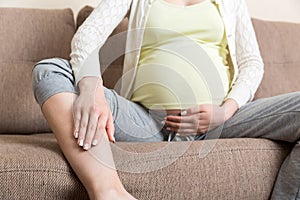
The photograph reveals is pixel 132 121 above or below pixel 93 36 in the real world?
below

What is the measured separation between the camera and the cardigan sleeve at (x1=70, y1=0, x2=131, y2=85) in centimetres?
127

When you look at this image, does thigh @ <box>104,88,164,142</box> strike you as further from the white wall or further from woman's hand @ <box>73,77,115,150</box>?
the white wall

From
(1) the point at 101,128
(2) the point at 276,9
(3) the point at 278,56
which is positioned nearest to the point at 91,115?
(1) the point at 101,128

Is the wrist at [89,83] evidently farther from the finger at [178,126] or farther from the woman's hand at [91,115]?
the finger at [178,126]

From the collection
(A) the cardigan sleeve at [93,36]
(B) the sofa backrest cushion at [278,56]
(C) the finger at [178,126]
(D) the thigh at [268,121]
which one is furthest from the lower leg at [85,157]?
(B) the sofa backrest cushion at [278,56]

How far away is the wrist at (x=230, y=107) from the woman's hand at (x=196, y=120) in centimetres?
2

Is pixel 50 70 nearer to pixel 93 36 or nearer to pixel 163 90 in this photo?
pixel 93 36

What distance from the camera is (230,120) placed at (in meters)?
1.37

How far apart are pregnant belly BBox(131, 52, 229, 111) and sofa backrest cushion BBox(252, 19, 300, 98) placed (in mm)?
473

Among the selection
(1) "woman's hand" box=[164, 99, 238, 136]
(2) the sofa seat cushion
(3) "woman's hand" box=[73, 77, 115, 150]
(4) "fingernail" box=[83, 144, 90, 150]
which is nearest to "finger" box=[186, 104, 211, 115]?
(1) "woman's hand" box=[164, 99, 238, 136]

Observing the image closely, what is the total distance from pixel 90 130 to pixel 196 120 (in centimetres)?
33

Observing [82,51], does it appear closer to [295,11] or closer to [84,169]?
[84,169]

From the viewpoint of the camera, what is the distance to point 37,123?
1613mm

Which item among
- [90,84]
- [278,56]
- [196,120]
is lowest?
[278,56]
